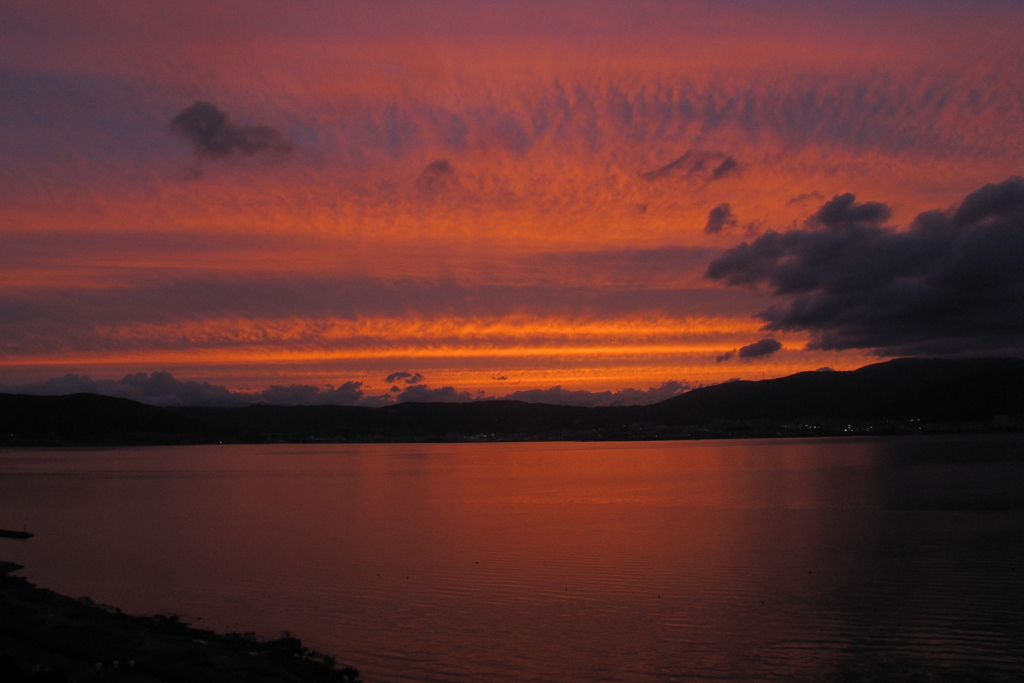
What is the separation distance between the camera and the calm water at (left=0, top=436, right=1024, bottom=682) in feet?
51.0

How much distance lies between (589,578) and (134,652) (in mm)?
13396

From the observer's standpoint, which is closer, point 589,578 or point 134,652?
point 134,652

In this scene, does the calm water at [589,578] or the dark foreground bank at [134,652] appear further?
the calm water at [589,578]

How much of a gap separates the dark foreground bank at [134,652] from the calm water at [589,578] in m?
1.44

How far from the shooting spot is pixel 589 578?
77.7 ft

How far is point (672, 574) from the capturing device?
78.7 feet

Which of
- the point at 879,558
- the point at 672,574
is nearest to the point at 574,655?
the point at 672,574

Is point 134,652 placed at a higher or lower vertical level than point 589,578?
higher

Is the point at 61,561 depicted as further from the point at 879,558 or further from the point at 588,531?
the point at 879,558

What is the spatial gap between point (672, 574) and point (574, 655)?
9.03 meters

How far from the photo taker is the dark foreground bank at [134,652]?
12.8 meters

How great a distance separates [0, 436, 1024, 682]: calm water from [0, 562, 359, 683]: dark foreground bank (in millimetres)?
1444

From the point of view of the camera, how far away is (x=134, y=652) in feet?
46.0

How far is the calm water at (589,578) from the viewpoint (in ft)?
51.0
